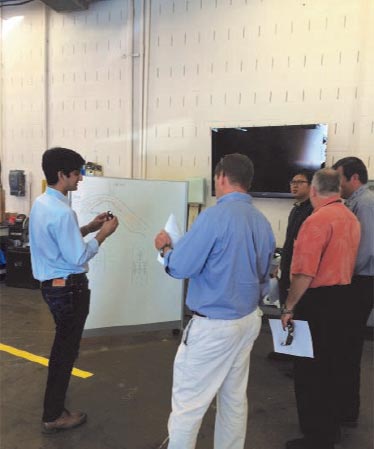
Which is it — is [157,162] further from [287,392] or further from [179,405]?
[179,405]

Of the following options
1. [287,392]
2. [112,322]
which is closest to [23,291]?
[112,322]

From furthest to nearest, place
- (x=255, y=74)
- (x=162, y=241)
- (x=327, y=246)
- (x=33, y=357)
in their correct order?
(x=255, y=74) < (x=33, y=357) < (x=327, y=246) < (x=162, y=241)

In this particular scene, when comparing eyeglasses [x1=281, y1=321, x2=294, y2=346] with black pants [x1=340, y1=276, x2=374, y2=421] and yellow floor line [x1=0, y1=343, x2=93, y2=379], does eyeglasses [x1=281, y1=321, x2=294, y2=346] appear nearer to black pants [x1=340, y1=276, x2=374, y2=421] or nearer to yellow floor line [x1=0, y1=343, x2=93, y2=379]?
black pants [x1=340, y1=276, x2=374, y2=421]

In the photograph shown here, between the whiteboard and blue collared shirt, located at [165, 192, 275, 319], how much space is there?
169cm

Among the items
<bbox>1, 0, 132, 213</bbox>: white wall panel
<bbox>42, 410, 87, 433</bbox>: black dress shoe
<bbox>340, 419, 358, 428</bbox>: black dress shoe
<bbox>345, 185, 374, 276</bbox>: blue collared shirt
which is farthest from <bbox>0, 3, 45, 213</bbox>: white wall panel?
<bbox>340, 419, 358, 428</bbox>: black dress shoe

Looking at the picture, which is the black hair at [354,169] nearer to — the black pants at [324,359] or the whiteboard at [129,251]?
the black pants at [324,359]

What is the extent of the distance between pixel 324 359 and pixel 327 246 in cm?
59

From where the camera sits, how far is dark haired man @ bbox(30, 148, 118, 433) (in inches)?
74.4

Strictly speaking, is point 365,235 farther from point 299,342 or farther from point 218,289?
point 218,289

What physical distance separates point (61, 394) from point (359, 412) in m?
1.87

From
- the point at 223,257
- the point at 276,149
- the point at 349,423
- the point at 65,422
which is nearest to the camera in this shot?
the point at 223,257

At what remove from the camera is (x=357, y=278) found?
2057 mm

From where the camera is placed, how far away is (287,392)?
2639 mm

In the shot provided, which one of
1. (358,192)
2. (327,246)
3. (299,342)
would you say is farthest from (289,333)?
(358,192)
